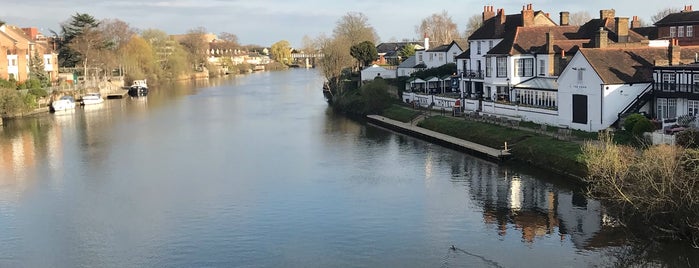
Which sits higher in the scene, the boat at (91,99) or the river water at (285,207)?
the boat at (91,99)

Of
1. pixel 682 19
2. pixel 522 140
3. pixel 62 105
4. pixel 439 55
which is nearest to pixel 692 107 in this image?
pixel 522 140

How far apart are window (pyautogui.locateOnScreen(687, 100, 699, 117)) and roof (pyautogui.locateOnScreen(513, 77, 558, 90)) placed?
7.94 metres

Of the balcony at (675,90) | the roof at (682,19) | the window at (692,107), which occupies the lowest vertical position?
the window at (692,107)

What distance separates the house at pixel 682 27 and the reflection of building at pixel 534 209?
2201cm

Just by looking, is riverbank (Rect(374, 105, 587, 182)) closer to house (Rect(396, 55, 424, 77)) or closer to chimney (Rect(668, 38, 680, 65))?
chimney (Rect(668, 38, 680, 65))

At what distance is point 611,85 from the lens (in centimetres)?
3003

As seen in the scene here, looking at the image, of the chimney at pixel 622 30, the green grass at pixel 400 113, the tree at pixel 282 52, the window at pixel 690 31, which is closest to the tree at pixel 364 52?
the green grass at pixel 400 113

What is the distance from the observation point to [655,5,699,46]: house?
140 ft

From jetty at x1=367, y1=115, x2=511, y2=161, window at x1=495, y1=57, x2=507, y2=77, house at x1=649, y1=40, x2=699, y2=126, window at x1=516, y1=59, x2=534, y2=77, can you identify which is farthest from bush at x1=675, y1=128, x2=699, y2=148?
window at x1=495, y1=57, x2=507, y2=77

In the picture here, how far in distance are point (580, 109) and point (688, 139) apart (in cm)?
917

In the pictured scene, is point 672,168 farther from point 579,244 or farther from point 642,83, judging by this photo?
point 642,83

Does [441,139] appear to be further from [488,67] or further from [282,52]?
[282,52]

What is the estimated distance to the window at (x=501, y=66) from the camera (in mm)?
40969

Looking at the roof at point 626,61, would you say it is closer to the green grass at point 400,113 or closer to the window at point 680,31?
the window at point 680,31
